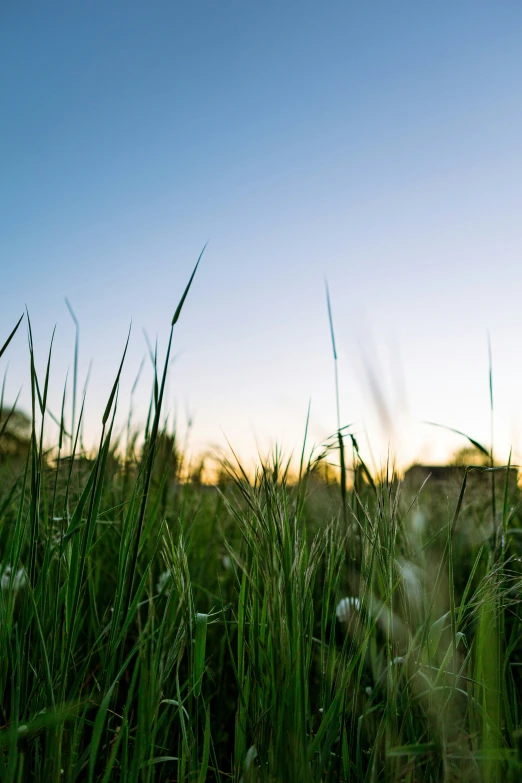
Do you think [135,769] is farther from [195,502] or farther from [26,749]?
[195,502]

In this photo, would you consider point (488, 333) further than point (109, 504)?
No

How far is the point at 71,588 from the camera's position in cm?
75

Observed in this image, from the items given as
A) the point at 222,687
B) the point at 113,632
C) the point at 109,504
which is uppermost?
the point at 109,504

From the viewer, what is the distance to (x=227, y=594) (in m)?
1.62

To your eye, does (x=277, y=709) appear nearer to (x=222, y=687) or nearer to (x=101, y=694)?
(x=101, y=694)

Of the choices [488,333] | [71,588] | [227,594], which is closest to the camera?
[71,588]

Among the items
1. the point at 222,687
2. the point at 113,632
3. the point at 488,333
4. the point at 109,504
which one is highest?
the point at 488,333

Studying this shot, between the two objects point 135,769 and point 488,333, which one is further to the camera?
point 488,333

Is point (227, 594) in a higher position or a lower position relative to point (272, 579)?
lower

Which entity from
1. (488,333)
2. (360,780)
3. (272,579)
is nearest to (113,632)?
(272,579)

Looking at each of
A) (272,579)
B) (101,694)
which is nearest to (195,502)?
(101,694)

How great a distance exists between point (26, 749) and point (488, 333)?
1.00 metres

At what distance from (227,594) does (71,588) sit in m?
0.94

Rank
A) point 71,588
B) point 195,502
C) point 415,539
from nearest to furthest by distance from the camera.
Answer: point 71,588 < point 415,539 < point 195,502
